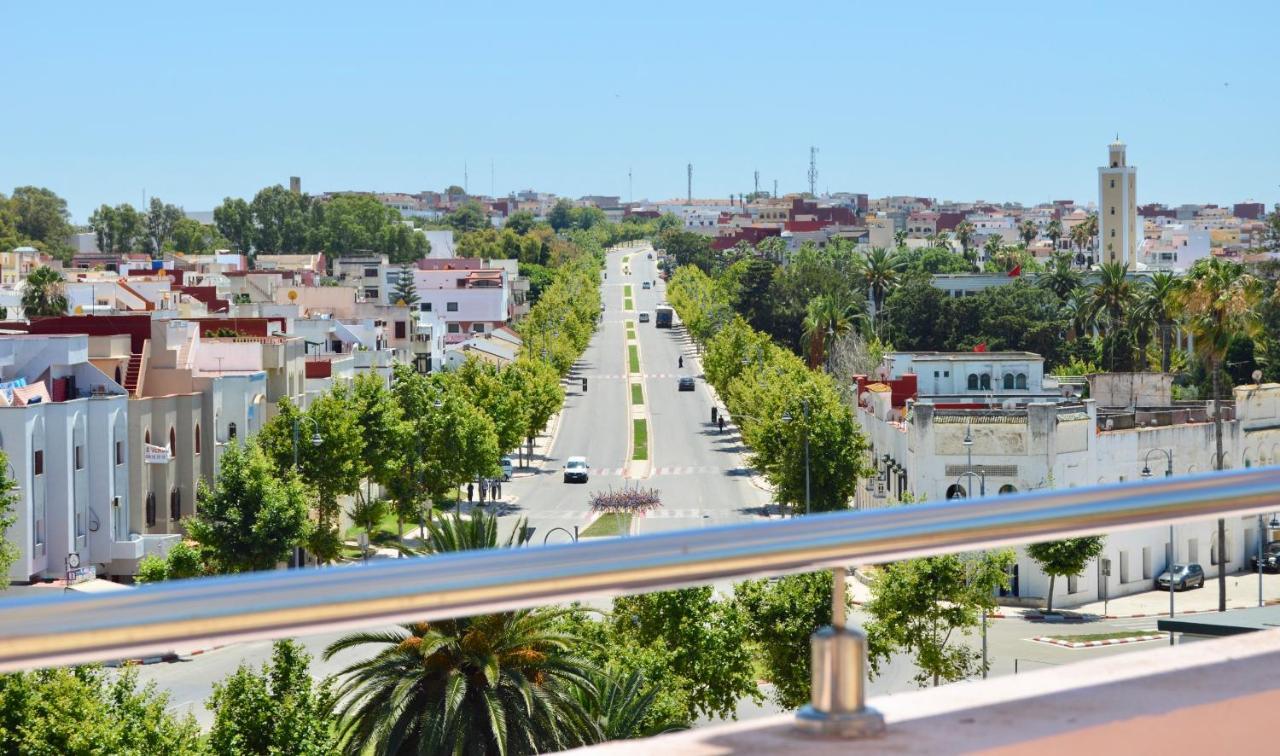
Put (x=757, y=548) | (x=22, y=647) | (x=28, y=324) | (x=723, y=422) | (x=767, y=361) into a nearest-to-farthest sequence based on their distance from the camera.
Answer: (x=22, y=647) → (x=757, y=548) → (x=28, y=324) → (x=767, y=361) → (x=723, y=422)

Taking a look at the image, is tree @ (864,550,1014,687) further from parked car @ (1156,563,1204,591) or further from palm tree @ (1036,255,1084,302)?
palm tree @ (1036,255,1084,302)

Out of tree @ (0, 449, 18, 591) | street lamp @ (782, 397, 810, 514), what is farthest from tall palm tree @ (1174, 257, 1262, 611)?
tree @ (0, 449, 18, 591)

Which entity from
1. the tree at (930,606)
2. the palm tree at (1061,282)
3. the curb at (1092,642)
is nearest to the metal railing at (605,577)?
the tree at (930,606)

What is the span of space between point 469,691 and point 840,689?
1199 centimetres

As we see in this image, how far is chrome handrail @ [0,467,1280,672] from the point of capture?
2.57 metres

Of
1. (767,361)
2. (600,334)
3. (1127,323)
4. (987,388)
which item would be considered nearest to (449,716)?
(987,388)

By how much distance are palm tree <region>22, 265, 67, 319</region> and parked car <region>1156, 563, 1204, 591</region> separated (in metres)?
54.7

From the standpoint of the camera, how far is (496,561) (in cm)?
285

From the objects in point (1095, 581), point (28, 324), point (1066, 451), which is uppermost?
point (28, 324)

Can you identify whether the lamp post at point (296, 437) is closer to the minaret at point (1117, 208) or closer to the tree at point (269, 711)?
the tree at point (269, 711)

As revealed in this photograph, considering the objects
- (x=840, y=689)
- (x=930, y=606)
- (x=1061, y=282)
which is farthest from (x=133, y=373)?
(x=1061, y=282)

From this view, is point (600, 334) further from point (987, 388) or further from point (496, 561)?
point (496, 561)

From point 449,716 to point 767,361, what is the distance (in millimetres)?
67283

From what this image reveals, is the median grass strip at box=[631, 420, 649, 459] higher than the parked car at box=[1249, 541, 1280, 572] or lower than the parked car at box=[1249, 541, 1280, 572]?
higher
